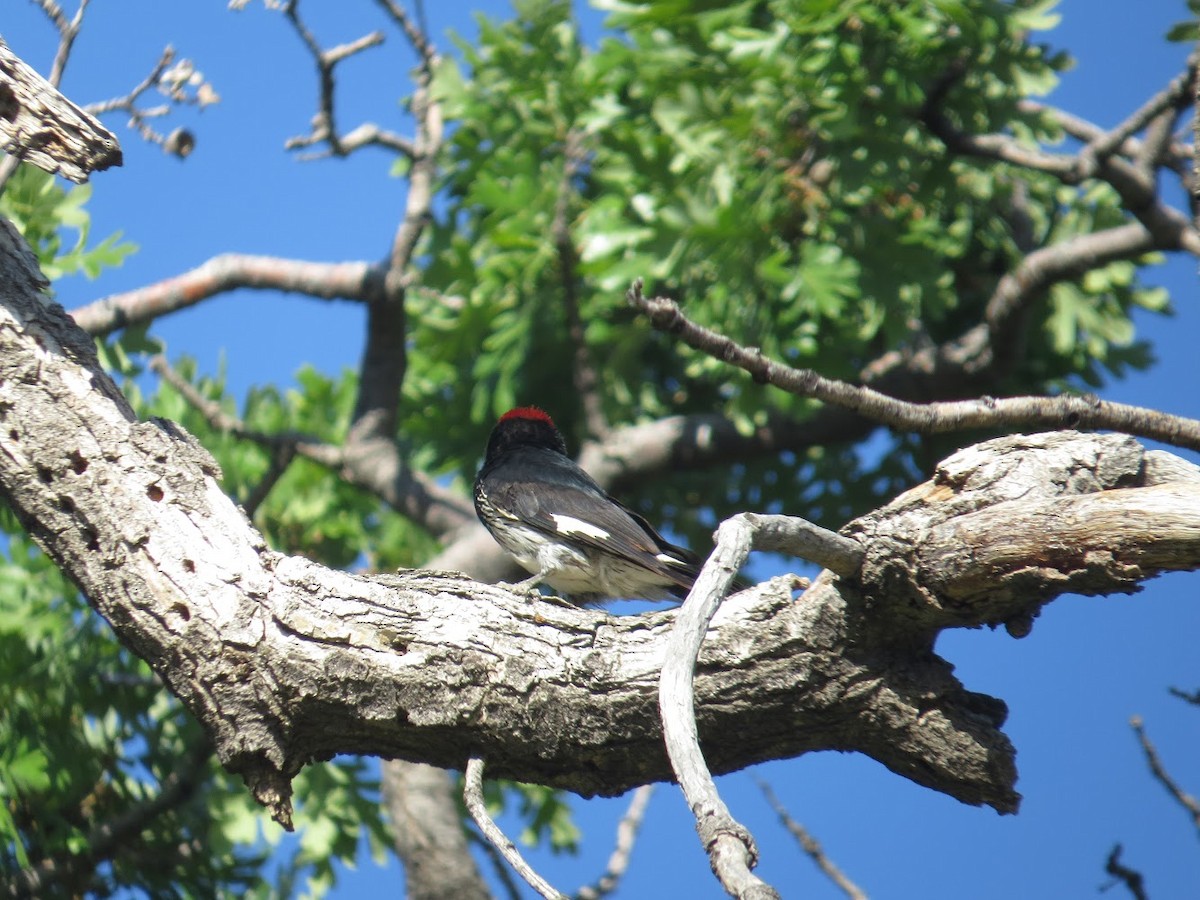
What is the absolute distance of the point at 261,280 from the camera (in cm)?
724

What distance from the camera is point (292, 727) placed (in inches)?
125

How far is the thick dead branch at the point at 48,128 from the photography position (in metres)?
3.19

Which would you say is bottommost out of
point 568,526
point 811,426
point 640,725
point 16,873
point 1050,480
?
point 16,873

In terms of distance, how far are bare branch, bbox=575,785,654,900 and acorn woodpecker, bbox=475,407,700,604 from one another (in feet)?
3.87

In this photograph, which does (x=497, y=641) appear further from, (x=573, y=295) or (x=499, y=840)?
(x=573, y=295)

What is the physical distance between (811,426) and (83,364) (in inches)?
179

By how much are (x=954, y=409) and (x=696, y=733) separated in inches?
50.6

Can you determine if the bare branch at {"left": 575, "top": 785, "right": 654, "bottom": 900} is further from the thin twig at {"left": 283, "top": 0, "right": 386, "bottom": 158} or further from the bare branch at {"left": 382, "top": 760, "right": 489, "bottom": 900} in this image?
the thin twig at {"left": 283, "top": 0, "right": 386, "bottom": 158}

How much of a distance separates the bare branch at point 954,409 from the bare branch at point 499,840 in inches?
43.2

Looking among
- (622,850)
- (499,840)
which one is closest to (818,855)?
(622,850)

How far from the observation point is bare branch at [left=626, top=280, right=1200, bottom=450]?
2963 millimetres

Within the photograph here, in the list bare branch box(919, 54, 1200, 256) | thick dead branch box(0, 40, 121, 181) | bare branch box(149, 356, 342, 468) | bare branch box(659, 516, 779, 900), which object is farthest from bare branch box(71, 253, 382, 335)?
bare branch box(659, 516, 779, 900)

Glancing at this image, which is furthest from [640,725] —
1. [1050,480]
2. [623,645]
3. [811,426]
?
[811,426]

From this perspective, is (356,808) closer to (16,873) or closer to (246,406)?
(16,873)
